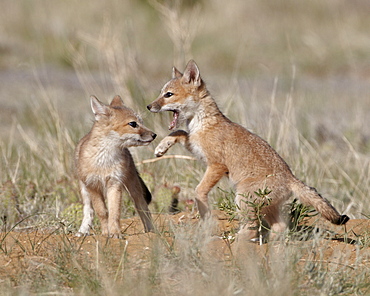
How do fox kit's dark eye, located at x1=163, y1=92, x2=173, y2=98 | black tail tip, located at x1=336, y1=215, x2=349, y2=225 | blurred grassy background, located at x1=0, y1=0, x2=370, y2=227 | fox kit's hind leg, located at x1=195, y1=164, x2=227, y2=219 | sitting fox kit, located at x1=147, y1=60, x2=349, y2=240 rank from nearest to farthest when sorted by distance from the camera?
black tail tip, located at x1=336, y1=215, x2=349, y2=225 < sitting fox kit, located at x1=147, y1=60, x2=349, y2=240 < fox kit's hind leg, located at x1=195, y1=164, x2=227, y2=219 < fox kit's dark eye, located at x1=163, y1=92, x2=173, y2=98 < blurred grassy background, located at x1=0, y1=0, x2=370, y2=227

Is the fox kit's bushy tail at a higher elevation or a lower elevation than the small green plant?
higher

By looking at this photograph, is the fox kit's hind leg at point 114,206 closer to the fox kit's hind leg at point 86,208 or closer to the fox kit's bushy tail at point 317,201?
the fox kit's hind leg at point 86,208

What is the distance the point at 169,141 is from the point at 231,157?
59 centimetres

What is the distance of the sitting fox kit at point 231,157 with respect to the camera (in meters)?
5.34

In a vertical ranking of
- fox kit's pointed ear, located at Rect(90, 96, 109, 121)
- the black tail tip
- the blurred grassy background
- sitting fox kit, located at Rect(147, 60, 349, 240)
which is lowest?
the blurred grassy background

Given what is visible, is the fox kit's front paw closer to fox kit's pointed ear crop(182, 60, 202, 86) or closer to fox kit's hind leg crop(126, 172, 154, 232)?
fox kit's hind leg crop(126, 172, 154, 232)

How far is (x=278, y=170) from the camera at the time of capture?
5531 mm

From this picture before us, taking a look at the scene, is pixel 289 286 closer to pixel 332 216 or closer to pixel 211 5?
pixel 332 216

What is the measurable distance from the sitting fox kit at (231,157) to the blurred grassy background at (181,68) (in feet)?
4.04

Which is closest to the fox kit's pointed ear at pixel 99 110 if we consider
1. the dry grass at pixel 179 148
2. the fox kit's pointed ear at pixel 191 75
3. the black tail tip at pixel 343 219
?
the fox kit's pointed ear at pixel 191 75

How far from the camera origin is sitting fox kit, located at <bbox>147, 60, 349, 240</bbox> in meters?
5.34

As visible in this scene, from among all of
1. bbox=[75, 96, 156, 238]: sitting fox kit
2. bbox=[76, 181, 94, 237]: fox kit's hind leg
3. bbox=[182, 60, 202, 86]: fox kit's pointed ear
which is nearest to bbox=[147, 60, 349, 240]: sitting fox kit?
bbox=[182, 60, 202, 86]: fox kit's pointed ear

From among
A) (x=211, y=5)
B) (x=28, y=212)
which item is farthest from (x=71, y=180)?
(x=211, y=5)

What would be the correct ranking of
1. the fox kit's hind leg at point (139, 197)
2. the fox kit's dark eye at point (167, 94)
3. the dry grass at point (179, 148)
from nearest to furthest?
1. the dry grass at point (179, 148)
2. the fox kit's hind leg at point (139, 197)
3. the fox kit's dark eye at point (167, 94)
